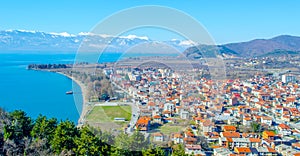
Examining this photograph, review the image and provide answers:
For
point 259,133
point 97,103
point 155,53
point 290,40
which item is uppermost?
point 290,40

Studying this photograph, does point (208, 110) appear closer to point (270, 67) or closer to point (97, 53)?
point (97, 53)

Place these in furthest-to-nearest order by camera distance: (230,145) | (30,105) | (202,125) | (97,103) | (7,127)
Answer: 1. (30,105)
2. (202,125)
3. (230,145)
4. (97,103)
5. (7,127)

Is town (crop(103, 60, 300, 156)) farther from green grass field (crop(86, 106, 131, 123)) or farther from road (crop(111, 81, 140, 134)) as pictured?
green grass field (crop(86, 106, 131, 123))

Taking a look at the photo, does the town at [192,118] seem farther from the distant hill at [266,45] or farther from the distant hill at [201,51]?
the distant hill at [266,45]

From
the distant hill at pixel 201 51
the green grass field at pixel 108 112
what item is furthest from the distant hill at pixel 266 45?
the green grass field at pixel 108 112

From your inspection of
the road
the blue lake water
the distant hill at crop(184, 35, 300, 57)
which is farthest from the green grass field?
the distant hill at crop(184, 35, 300, 57)

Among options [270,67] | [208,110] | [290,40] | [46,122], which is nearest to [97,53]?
[46,122]
